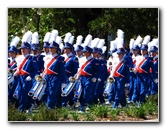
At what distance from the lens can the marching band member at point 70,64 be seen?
542 inches

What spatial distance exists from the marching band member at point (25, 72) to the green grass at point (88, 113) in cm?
29

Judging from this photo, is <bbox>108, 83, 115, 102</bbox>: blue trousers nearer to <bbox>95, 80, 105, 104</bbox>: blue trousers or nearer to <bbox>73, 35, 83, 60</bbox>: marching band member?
<bbox>95, 80, 105, 104</bbox>: blue trousers

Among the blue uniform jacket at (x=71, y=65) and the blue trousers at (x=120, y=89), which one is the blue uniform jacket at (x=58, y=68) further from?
the blue trousers at (x=120, y=89)

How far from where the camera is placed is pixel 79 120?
13.0m

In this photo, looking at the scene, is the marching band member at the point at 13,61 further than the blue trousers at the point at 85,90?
No

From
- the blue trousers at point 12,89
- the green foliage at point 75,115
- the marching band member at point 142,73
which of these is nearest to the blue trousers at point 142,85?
the marching band member at point 142,73

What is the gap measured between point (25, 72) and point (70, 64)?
0.85 metres

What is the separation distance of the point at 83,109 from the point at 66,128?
68cm

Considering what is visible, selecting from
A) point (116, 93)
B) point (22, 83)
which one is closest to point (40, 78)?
point (22, 83)

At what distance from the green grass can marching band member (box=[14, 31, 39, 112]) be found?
290 mm

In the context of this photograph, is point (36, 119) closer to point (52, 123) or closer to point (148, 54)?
point (52, 123)

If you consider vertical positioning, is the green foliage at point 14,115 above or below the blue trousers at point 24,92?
below

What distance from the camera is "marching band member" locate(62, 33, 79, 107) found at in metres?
13.8

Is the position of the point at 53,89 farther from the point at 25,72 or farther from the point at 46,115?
the point at 46,115
